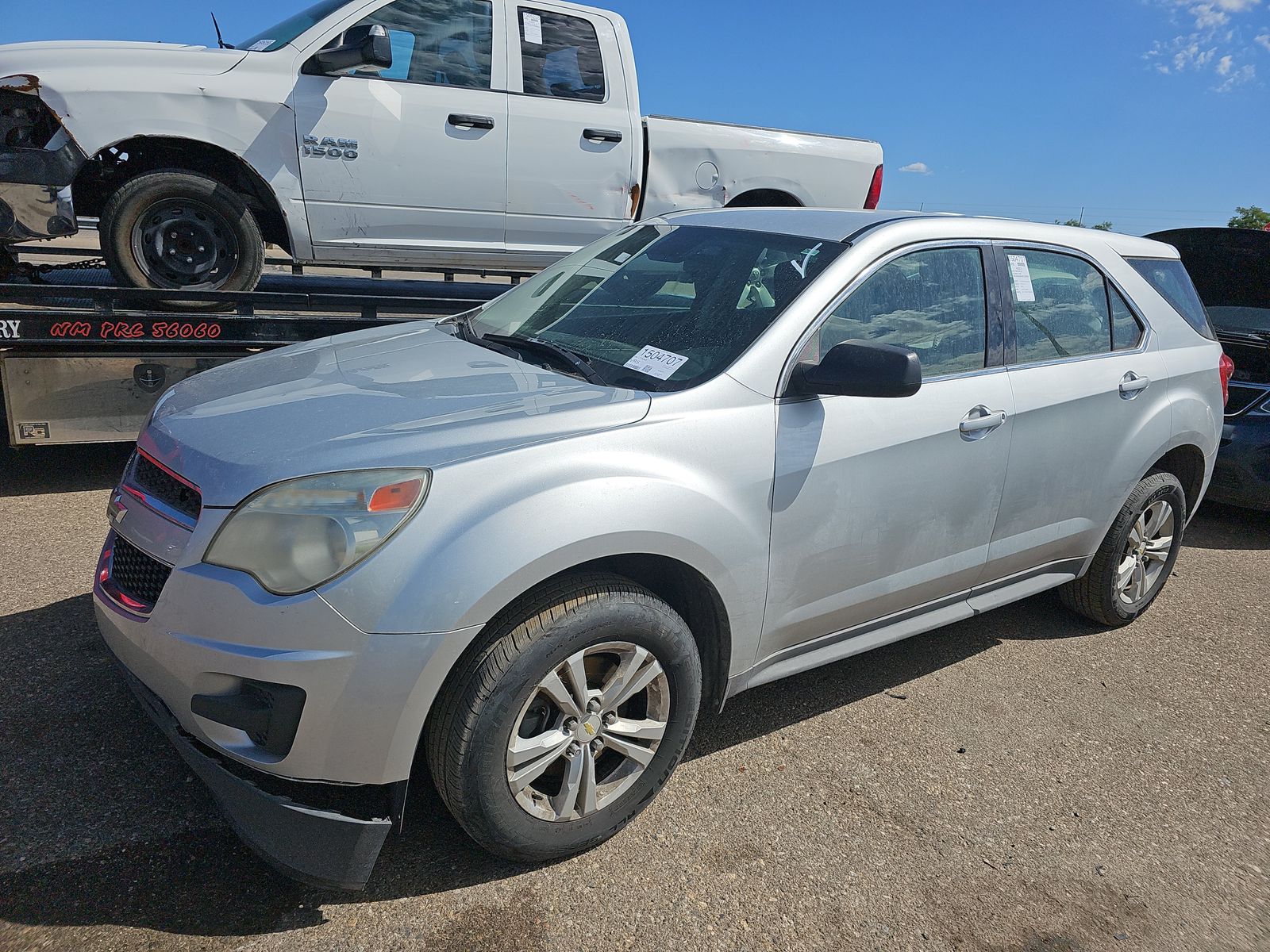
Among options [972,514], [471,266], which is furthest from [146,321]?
[972,514]

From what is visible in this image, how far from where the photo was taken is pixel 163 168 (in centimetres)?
491

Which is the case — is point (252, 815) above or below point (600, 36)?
below

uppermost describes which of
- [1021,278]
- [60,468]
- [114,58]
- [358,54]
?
[358,54]

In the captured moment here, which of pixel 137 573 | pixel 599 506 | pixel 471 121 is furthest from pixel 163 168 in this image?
pixel 599 506

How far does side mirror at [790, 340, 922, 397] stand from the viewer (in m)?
2.65

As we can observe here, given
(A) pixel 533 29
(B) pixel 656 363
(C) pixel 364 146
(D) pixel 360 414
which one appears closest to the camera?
(D) pixel 360 414

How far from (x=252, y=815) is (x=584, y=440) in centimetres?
117

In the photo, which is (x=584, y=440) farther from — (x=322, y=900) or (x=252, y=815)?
(x=322, y=900)

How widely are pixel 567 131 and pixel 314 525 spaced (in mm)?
4420

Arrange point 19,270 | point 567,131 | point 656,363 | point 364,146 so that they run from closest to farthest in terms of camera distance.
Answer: point 656,363
point 19,270
point 364,146
point 567,131

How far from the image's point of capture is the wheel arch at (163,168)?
16.0ft

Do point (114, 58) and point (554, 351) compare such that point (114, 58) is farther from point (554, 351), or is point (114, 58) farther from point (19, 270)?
point (554, 351)

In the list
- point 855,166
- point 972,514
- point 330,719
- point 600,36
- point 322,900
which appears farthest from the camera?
Result: point 855,166

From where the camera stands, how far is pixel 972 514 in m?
3.26
